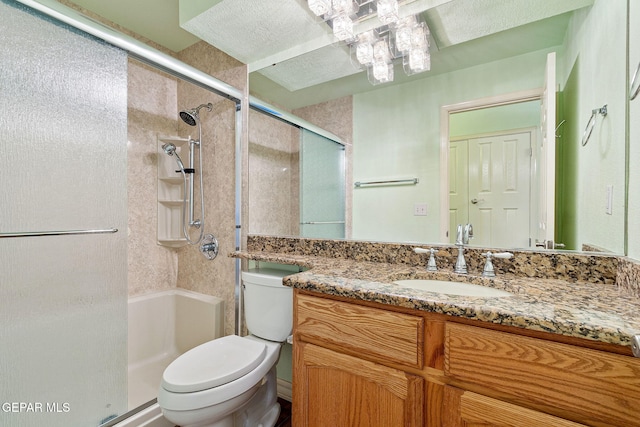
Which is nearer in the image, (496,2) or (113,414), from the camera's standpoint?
(496,2)

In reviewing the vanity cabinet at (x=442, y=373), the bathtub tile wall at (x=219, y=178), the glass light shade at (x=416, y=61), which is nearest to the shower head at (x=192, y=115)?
the bathtub tile wall at (x=219, y=178)

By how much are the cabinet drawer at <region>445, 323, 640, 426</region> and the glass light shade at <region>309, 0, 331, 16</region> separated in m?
1.52

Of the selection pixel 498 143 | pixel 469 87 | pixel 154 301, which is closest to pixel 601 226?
pixel 498 143

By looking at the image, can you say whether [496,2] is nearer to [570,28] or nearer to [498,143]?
[570,28]

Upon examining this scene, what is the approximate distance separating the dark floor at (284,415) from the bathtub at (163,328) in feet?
2.02

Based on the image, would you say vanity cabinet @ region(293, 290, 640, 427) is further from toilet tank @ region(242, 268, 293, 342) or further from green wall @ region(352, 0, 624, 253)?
green wall @ region(352, 0, 624, 253)

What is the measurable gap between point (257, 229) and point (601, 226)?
5.51 ft

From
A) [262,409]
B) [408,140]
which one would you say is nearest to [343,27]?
[408,140]

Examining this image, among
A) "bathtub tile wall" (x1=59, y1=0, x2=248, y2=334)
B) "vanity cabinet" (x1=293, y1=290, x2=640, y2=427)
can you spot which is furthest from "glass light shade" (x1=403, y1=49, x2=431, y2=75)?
"vanity cabinet" (x1=293, y1=290, x2=640, y2=427)

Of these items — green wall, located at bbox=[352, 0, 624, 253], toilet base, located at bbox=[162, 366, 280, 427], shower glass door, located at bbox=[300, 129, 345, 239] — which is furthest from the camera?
shower glass door, located at bbox=[300, 129, 345, 239]

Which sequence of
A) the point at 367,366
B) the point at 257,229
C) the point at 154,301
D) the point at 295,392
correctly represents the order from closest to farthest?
the point at 367,366, the point at 295,392, the point at 257,229, the point at 154,301

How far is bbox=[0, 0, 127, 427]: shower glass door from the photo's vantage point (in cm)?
112

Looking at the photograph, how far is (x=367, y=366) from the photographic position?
2.74ft

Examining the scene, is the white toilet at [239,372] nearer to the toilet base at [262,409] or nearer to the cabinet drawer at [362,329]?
the toilet base at [262,409]
